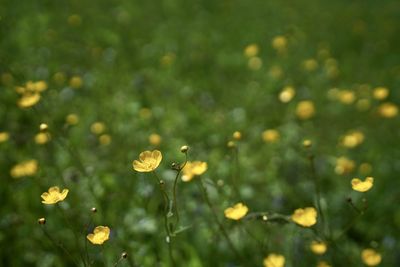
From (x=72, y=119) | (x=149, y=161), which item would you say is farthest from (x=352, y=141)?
(x=72, y=119)

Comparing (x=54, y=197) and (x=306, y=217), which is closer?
(x=54, y=197)

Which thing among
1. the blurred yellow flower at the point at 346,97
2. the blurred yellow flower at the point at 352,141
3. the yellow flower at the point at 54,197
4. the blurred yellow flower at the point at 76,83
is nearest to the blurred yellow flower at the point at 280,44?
the blurred yellow flower at the point at 346,97

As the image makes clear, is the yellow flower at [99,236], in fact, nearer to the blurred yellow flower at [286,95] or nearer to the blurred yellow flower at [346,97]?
the blurred yellow flower at [286,95]

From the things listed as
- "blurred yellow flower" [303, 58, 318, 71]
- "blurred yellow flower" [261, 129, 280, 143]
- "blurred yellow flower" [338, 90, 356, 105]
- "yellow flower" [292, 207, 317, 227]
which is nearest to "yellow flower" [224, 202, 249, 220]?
"yellow flower" [292, 207, 317, 227]

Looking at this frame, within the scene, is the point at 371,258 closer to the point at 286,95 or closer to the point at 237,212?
the point at 237,212

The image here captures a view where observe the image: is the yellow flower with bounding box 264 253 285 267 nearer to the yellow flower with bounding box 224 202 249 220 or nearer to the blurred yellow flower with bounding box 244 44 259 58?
the yellow flower with bounding box 224 202 249 220
